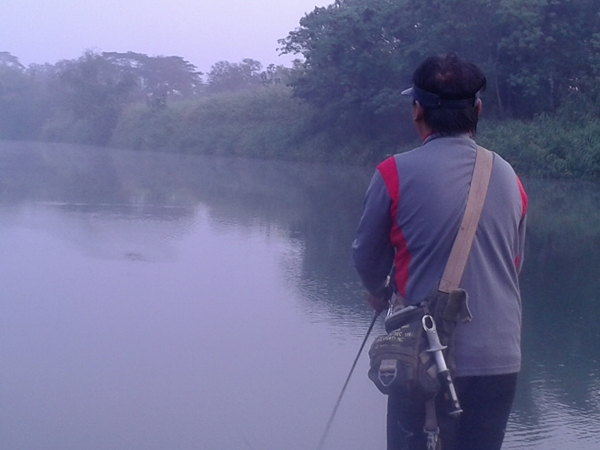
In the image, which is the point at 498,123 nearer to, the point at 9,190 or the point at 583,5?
the point at 583,5

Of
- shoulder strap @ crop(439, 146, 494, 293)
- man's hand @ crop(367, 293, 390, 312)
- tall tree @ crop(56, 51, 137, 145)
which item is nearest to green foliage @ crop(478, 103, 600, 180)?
man's hand @ crop(367, 293, 390, 312)

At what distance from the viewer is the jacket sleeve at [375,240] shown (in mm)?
2832

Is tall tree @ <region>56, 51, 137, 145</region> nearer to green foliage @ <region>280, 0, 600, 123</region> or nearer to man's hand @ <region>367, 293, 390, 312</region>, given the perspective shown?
green foliage @ <region>280, 0, 600, 123</region>

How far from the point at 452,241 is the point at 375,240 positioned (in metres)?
0.29

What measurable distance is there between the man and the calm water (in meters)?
1.76

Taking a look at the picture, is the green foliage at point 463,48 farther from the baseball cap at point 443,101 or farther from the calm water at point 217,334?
the baseball cap at point 443,101

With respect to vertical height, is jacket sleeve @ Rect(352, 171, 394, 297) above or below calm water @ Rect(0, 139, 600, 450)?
above

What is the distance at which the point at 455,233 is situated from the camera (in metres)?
2.73

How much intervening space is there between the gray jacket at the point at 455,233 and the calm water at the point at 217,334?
192 centimetres

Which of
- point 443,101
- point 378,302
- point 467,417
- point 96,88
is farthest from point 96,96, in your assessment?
point 467,417

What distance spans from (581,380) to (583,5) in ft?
78.1

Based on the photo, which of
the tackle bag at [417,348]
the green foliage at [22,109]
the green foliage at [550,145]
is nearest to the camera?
the tackle bag at [417,348]

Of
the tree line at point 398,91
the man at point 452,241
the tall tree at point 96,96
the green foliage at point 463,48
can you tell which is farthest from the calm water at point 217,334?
the tall tree at point 96,96

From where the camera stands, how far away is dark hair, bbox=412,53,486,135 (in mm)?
2838
